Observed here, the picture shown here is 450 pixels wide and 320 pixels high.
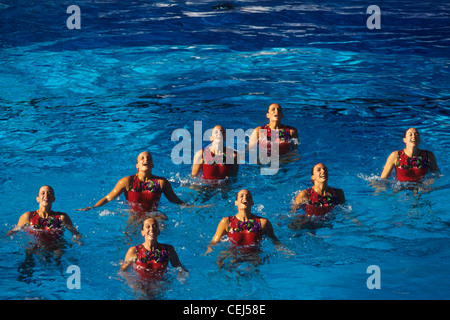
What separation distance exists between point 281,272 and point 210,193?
6.43 feet

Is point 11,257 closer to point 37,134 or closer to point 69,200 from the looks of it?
point 69,200

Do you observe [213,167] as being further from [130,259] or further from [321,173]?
[130,259]

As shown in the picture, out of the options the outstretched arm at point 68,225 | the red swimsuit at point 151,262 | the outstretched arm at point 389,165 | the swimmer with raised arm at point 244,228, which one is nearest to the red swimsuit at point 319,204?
the swimmer with raised arm at point 244,228

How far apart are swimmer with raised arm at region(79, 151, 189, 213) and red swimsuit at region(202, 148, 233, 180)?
0.90 metres

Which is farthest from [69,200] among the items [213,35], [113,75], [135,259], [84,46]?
[213,35]

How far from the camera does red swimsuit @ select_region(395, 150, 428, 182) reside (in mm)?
8031

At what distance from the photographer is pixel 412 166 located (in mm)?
8039

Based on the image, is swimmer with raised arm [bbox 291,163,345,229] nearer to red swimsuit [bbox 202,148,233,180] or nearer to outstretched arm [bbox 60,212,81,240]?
red swimsuit [bbox 202,148,233,180]

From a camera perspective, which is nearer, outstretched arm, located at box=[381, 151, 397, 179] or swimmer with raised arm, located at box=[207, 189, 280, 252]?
swimmer with raised arm, located at box=[207, 189, 280, 252]

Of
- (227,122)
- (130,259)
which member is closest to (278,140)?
(227,122)

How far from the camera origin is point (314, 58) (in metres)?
14.4

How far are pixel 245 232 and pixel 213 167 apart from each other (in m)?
1.92

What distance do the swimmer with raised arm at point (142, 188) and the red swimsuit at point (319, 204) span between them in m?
1.74

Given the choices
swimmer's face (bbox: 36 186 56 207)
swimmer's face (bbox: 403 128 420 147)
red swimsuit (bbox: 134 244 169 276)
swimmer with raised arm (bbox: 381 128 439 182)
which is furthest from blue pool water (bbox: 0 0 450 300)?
swimmer's face (bbox: 403 128 420 147)
